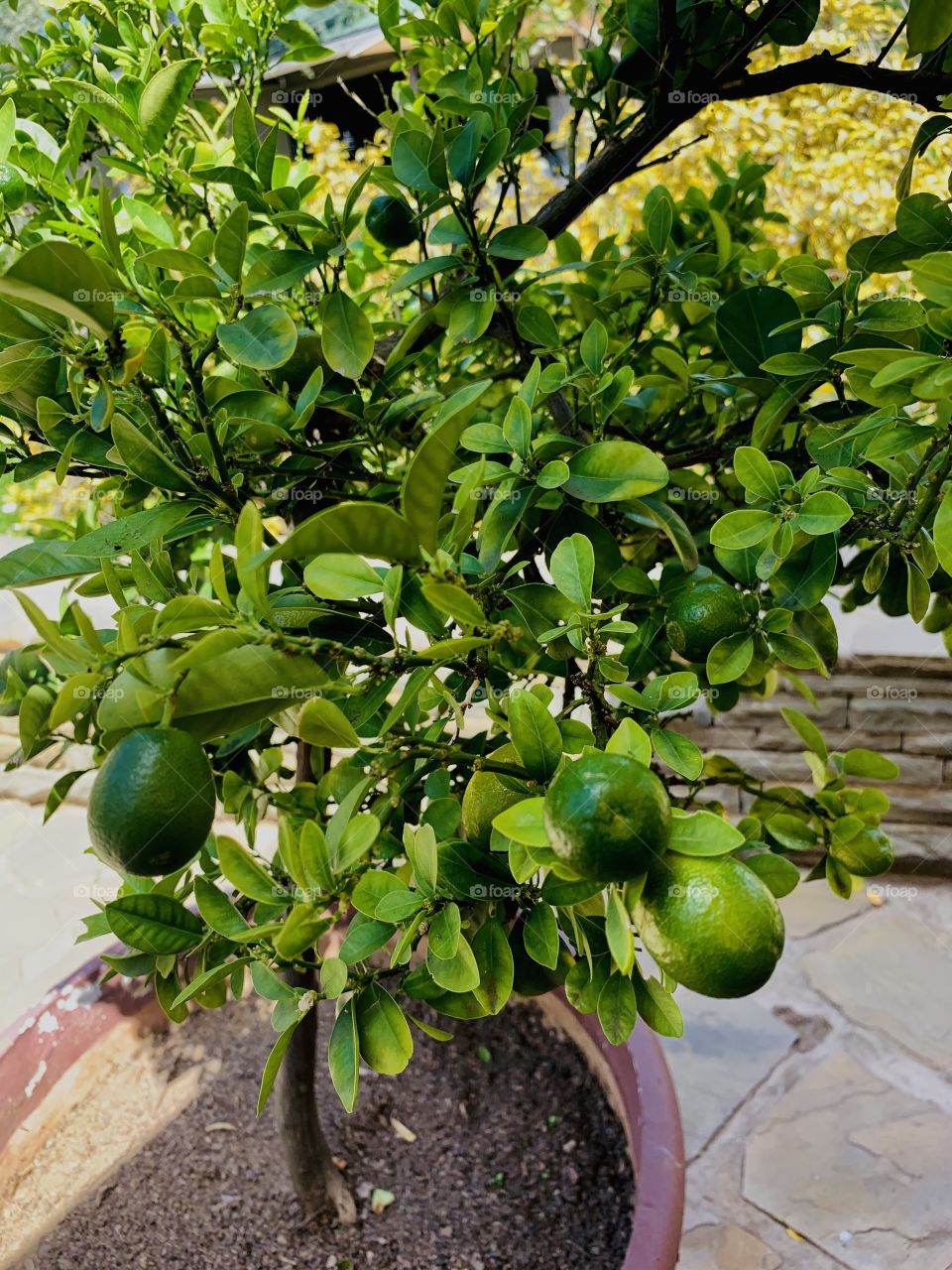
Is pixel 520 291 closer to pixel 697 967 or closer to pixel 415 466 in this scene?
pixel 415 466

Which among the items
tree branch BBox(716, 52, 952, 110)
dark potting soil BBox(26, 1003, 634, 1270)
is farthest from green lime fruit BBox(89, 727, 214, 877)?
dark potting soil BBox(26, 1003, 634, 1270)

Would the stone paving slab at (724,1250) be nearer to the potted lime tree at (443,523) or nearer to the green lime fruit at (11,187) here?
the potted lime tree at (443,523)

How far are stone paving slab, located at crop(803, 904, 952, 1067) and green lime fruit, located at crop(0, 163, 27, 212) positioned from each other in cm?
164

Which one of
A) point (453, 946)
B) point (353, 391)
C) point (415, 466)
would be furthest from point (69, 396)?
point (453, 946)

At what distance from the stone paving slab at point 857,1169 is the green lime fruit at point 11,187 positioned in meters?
1.43

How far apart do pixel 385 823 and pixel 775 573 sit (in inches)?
12.1

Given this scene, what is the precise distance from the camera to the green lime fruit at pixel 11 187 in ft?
1.97

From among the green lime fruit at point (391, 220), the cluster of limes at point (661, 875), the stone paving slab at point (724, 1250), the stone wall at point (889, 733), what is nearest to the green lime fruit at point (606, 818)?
the cluster of limes at point (661, 875)

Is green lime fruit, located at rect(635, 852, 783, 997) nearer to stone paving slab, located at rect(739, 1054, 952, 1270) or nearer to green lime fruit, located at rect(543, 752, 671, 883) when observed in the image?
green lime fruit, located at rect(543, 752, 671, 883)

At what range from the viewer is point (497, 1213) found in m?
1.01

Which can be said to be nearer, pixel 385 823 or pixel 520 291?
pixel 385 823

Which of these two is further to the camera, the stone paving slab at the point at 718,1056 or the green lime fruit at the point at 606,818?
the stone paving slab at the point at 718,1056

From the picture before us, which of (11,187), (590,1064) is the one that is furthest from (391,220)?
(590,1064)

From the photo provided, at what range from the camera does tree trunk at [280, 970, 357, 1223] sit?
971 mm
